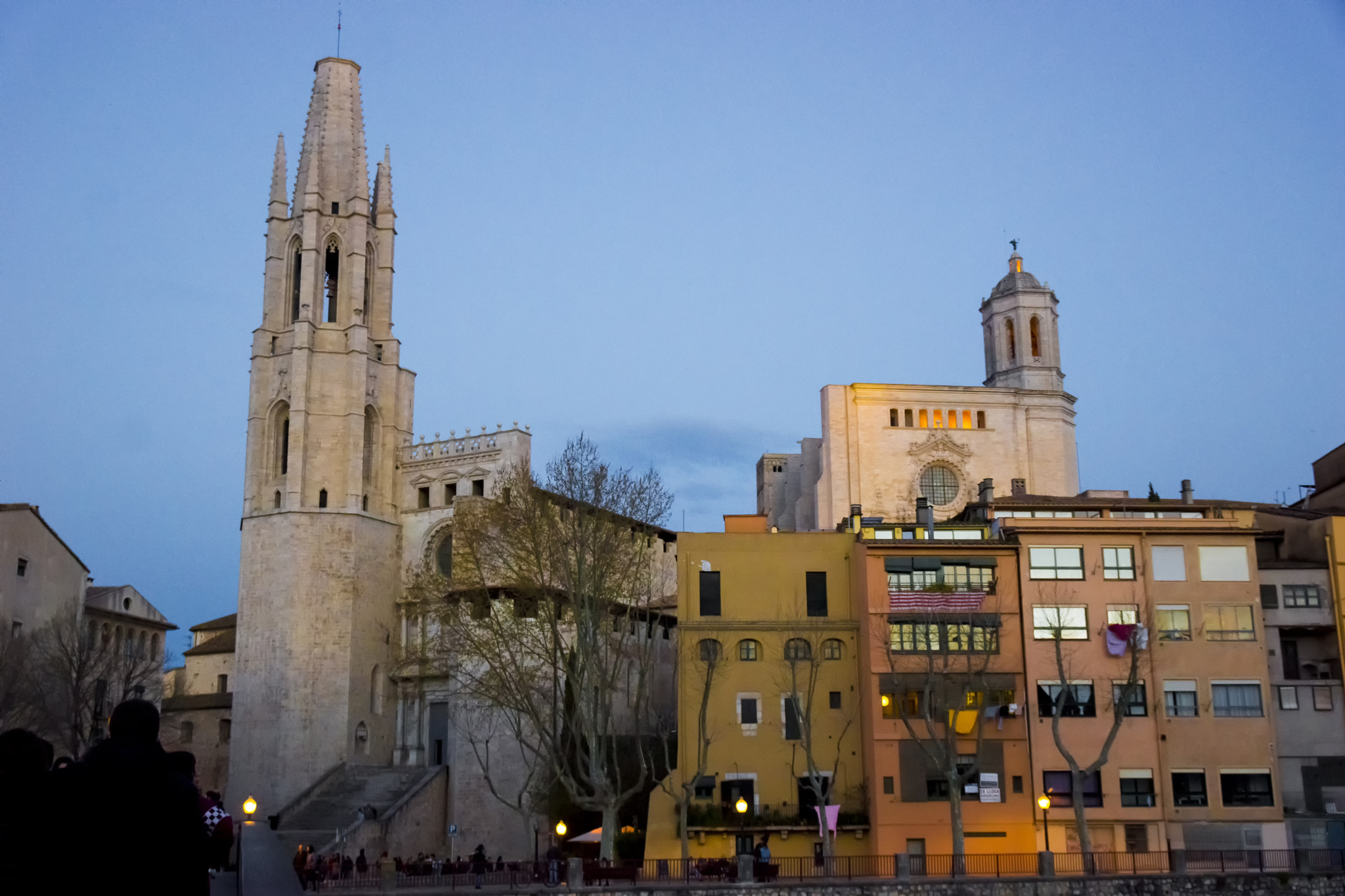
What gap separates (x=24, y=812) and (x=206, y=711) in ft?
234

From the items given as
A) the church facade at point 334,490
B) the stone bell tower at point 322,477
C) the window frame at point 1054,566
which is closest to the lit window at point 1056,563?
the window frame at point 1054,566

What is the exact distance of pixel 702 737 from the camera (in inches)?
1683

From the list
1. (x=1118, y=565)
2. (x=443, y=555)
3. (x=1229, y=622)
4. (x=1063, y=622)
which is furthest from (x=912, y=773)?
(x=443, y=555)

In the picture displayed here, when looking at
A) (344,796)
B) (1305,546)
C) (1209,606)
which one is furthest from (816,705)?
(344,796)

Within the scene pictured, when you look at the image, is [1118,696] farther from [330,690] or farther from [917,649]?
[330,690]

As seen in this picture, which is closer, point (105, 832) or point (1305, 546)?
point (105, 832)

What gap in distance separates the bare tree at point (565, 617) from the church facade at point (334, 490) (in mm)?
7731

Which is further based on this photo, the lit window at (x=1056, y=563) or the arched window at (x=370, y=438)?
the arched window at (x=370, y=438)

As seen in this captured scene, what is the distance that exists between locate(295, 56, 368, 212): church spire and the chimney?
34603 mm

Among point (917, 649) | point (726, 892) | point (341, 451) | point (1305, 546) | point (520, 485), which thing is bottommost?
point (726, 892)

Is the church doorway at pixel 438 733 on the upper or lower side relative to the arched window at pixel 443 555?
lower

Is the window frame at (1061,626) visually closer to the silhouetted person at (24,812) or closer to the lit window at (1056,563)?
the lit window at (1056,563)

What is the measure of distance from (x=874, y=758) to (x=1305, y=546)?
1780cm

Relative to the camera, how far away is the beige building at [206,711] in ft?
235
